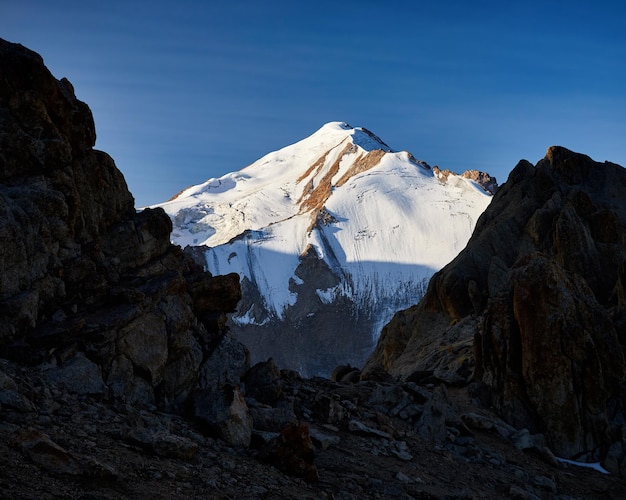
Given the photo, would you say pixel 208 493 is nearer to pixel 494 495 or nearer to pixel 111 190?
pixel 494 495

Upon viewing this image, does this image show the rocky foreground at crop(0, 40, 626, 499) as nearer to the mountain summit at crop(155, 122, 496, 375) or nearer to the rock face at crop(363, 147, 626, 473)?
the rock face at crop(363, 147, 626, 473)

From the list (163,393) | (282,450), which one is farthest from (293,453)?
(163,393)

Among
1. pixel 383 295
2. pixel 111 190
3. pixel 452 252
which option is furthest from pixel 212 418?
pixel 452 252

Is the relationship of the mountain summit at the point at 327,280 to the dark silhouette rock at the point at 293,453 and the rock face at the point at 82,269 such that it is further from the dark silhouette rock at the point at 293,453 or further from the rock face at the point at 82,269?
the dark silhouette rock at the point at 293,453

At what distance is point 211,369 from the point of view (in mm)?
19016

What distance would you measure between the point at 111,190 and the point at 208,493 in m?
11.8

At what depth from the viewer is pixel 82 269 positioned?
1725cm

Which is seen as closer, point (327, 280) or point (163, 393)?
point (163, 393)

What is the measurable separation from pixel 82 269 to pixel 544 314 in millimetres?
17145

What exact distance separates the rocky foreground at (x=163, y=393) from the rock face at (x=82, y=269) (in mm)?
48

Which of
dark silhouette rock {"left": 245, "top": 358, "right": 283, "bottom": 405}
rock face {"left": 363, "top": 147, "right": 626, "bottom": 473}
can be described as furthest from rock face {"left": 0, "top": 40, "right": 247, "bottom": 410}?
rock face {"left": 363, "top": 147, "right": 626, "bottom": 473}

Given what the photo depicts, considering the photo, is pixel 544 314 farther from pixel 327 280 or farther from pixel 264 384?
pixel 327 280

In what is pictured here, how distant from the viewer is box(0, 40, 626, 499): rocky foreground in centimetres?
1183

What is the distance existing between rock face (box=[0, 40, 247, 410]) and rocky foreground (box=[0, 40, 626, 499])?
0.05 m
